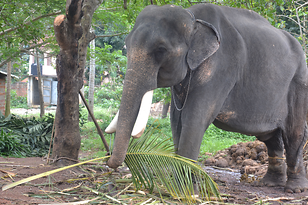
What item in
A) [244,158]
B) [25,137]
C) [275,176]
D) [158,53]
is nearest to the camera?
[158,53]

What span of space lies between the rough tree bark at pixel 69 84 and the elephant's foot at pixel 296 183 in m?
2.63

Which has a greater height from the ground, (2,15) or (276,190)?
(2,15)

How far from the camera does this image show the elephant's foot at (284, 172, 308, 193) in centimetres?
349

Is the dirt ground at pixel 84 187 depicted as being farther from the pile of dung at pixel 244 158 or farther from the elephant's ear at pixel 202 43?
the elephant's ear at pixel 202 43

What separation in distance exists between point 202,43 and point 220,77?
377 millimetres

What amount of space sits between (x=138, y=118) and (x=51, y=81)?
22126 mm

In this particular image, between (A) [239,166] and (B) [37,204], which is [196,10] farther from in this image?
(A) [239,166]

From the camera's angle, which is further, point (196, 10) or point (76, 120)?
point (76, 120)

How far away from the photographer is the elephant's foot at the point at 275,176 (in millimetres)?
3830

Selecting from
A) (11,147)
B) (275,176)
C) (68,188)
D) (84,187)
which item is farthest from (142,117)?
(11,147)

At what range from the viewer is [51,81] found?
2303 cm

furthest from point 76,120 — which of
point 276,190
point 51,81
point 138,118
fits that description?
point 51,81

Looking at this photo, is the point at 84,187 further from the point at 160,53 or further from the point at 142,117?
the point at 160,53

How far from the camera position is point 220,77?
288 cm
